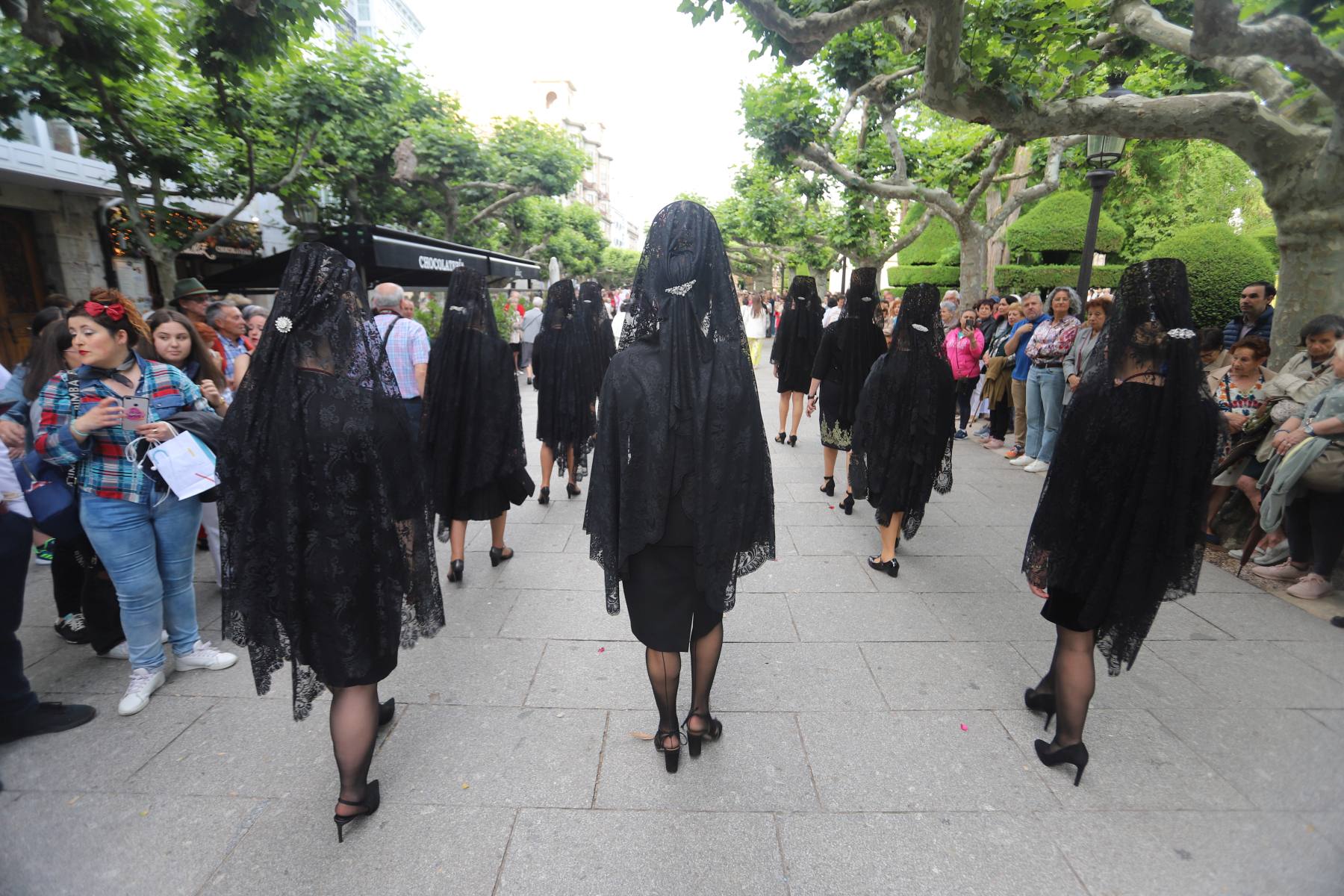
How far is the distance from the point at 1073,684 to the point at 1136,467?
0.90 meters

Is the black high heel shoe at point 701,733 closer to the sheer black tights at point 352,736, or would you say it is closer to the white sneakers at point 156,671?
the sheer black tights at point 352,736

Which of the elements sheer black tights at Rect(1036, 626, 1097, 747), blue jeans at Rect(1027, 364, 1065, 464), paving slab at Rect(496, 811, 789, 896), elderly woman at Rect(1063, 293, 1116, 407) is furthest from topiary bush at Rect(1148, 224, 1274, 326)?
paving slab at Rect(496, 811, 789, 896)

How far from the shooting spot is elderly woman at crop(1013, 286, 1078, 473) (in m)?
6.95

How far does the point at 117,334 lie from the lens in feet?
9.63

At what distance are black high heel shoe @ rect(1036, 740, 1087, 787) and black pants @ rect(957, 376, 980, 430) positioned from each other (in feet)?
21.7

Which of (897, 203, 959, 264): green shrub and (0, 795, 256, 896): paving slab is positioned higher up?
(897, 203, 959, 264): green shrub

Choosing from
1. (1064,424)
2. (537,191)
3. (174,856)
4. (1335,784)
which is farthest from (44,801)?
(537,191)

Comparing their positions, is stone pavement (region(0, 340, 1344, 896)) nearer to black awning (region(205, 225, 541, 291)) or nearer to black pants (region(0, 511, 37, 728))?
black pants (region(0, 511, 37, 728))

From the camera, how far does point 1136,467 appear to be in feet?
8.02

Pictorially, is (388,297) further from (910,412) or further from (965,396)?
(965,396)

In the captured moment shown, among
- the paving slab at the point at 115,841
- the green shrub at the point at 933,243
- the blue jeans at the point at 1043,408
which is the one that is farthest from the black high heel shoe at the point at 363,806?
the green shrub at the point at 933,243

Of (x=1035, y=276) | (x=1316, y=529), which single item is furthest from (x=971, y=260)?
(x=1316, y=529)

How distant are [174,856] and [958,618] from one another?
3.92 metres

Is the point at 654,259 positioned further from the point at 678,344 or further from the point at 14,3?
the point at 14,3
